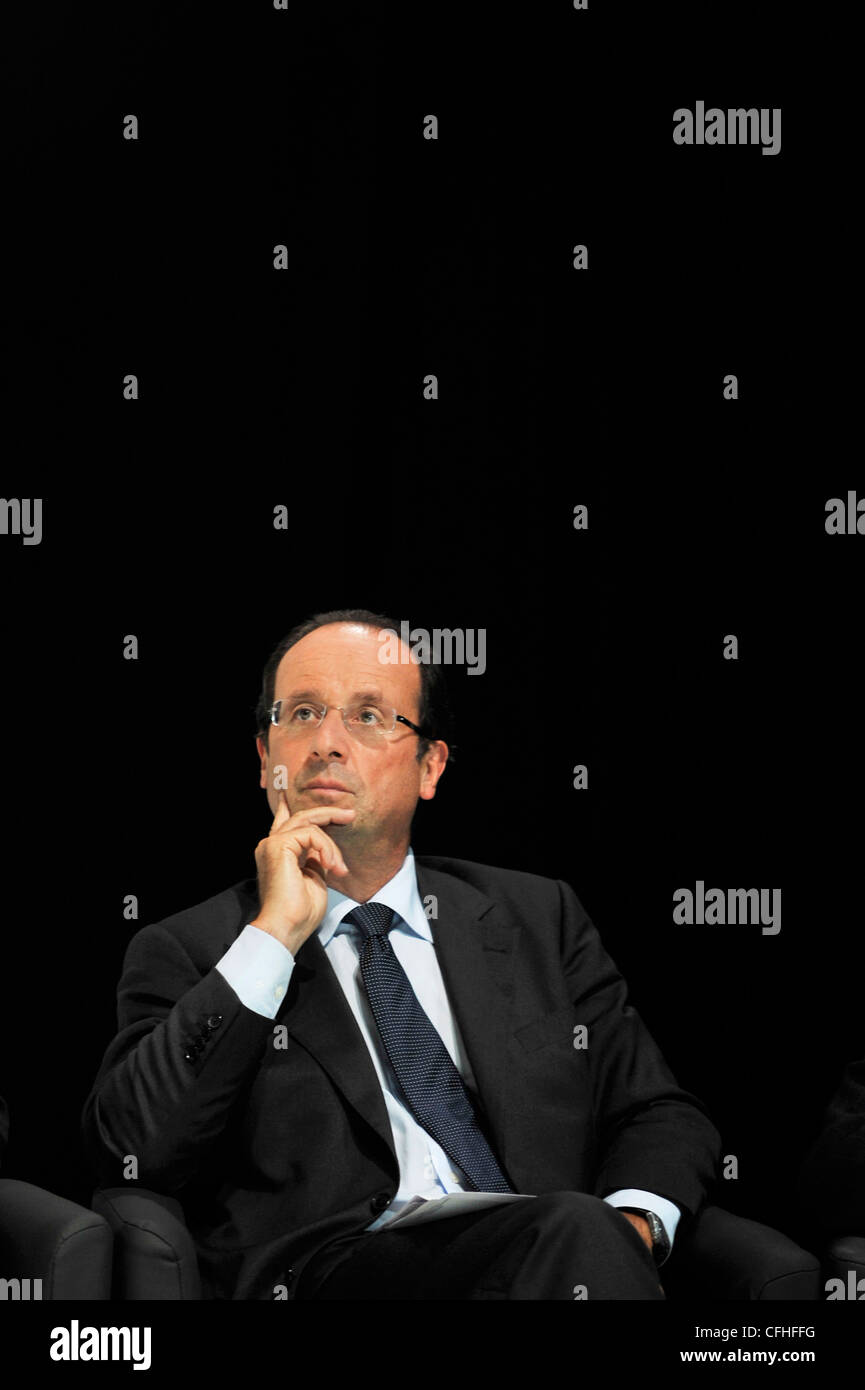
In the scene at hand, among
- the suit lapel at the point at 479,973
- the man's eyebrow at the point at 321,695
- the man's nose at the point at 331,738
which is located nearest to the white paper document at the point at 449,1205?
the suit lapel at the point at 479,973

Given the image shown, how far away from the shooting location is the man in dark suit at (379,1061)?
2416mm

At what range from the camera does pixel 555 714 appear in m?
3.35

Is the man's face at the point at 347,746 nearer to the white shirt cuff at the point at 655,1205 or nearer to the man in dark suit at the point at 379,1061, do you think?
the man in dark suit at the point at 379,1061

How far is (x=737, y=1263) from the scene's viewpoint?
2375mm

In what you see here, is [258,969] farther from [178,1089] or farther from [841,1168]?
[841,1168]

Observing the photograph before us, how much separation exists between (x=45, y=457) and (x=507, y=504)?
956 millimetres

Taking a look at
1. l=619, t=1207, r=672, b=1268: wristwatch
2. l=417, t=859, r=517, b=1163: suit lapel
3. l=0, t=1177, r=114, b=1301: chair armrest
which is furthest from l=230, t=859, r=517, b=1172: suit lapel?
l=0, t=1177, r=114, b=1301: chair armrest

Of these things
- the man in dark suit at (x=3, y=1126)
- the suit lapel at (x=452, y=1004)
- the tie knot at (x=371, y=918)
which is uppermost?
the tie knot at (x=371, y=918)

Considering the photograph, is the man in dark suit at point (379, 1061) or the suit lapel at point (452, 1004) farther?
the suit lapel at point (452, 1004)

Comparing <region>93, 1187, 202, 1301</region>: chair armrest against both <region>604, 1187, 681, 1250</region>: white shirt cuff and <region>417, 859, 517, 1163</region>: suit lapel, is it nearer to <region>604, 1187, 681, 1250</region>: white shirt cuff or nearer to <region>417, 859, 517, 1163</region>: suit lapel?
<region>417, 859, 517, 1163</region>: suit lapel

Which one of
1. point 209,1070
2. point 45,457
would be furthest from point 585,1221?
point 45,457

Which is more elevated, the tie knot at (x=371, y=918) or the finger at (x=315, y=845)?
the finger at (x=315, y=845)

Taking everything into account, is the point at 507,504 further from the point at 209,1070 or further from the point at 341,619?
the point at 209,1070

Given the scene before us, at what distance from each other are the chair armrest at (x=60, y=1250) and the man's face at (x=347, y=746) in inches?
32.9
